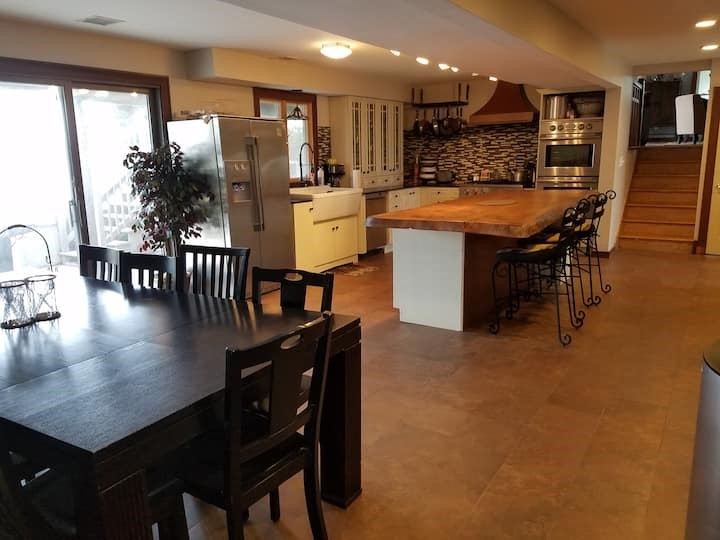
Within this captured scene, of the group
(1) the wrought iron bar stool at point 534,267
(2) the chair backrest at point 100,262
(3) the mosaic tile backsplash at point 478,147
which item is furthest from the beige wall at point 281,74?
(1) the wrought iron bar stool at point 534,267

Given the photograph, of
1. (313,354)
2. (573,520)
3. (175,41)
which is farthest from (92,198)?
(573,520)

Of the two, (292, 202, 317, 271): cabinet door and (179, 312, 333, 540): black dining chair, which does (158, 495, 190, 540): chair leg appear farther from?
(292, 202, 317, 271): cabinet door

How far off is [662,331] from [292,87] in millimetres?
4374

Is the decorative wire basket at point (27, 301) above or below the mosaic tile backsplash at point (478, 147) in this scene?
below

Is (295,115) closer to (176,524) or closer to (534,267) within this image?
(534,267)

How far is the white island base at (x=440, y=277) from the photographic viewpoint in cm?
407

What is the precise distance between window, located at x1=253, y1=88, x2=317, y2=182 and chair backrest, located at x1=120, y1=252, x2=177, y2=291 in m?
3.64

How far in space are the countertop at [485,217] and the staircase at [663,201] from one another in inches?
128

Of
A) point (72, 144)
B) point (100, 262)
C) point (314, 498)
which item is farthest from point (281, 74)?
point (314, 498)

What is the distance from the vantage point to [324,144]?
713 cm

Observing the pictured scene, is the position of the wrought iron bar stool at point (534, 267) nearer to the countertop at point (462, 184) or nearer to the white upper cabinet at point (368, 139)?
the countertop at point (462, 184)

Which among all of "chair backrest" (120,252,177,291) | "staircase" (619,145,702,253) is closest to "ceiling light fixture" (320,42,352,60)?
"chair backrest" (120,252,177,291)

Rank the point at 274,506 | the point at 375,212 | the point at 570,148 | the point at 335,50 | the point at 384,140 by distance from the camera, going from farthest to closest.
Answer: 1. the point at 384,140
2. the point at 375,212
3. the point at 570,148
4. the point at 335,50
5. the point at 274,506

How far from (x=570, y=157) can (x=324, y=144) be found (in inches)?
125
